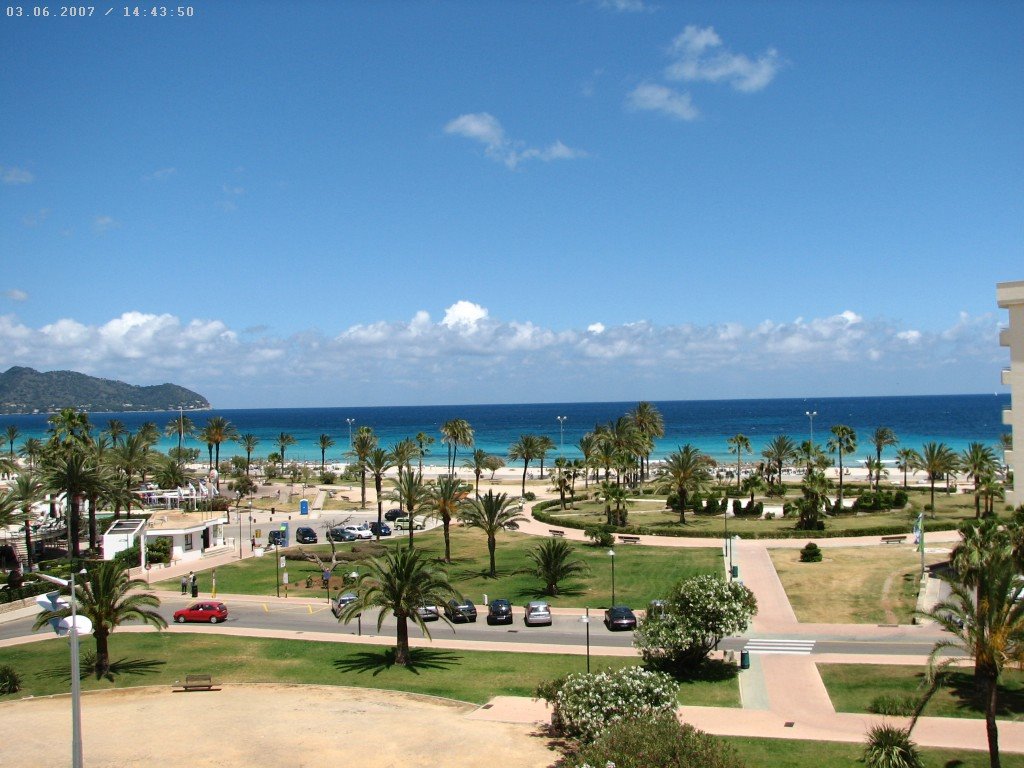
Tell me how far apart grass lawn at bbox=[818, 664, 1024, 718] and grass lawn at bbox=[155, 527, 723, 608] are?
13.1 m

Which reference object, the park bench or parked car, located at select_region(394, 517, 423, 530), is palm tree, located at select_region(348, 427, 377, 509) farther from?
the park bench

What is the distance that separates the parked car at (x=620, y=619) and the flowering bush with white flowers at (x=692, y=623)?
242 inches

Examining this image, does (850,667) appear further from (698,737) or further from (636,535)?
(636,535)

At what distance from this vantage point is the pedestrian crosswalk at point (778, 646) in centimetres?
3556

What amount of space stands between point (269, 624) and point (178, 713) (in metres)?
14.2

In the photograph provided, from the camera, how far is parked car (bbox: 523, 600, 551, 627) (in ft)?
135

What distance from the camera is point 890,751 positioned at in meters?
22.1

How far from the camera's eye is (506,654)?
36031 millimetres

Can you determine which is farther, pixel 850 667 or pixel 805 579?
pixel 805 579

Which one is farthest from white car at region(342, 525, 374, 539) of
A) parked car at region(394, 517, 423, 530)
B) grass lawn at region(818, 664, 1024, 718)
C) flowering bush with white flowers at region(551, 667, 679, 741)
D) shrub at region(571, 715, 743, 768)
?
shrub at region(571, 715, 743, 768)

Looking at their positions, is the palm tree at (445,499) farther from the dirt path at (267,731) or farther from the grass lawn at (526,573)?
A: the dirt path at (267,731)

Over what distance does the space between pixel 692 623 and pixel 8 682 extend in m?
27.0

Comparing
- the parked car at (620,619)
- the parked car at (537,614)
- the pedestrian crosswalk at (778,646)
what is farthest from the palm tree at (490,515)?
the pedestrian crosswalk at (778,646)

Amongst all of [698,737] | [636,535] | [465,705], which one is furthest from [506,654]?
[636,535]
